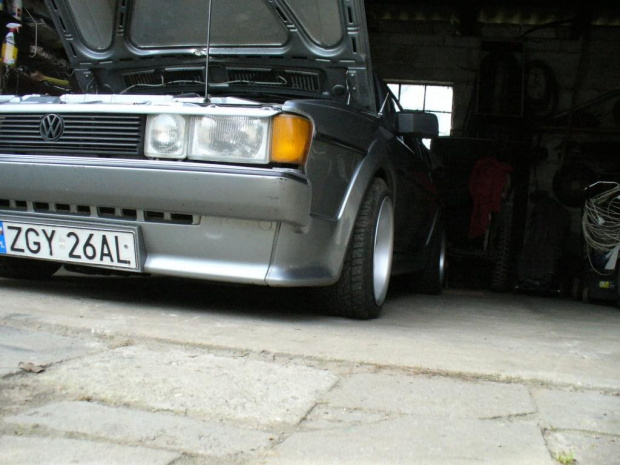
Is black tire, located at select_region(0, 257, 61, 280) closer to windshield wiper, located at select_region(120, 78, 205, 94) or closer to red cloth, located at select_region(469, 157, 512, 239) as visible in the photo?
windshield wiper, located at select_region(120, 78, 205, 94)

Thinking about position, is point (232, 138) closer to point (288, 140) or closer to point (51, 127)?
point (288, 140)

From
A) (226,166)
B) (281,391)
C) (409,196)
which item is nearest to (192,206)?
(226,166)

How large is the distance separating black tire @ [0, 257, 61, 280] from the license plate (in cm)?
55

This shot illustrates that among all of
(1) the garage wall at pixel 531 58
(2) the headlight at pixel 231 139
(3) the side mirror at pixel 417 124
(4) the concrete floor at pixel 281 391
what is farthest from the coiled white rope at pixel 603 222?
(2) the headlight at pixel 231 139

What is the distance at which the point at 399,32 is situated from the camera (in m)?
10.5

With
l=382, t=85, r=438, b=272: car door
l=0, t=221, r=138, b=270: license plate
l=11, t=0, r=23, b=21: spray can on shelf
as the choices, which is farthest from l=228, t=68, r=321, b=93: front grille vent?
l=11, t=0, r=23, b=21: spray can on shelf

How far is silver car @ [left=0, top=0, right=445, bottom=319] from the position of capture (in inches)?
100.0

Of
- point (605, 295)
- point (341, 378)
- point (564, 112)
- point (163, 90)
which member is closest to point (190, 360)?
point (341, 378)

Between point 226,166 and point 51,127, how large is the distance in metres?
0.80

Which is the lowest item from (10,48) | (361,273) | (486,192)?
(361,273)

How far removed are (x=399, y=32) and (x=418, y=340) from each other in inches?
342

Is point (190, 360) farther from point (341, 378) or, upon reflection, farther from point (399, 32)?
point (399, 32)

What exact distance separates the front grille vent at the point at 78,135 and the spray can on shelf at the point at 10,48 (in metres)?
2.39

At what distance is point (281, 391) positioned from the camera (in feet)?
5.58
